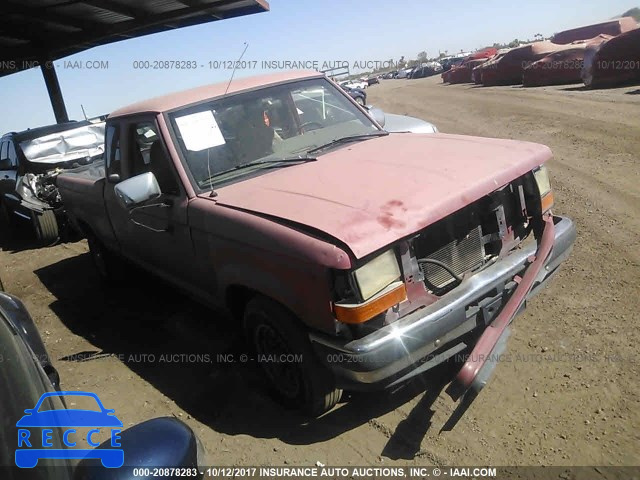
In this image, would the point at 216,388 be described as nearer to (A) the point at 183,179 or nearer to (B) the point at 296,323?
(B) the point at 296,323

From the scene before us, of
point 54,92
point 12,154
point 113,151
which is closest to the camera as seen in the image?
point 113,151

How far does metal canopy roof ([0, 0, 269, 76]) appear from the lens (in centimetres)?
1100

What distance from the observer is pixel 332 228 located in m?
2.57

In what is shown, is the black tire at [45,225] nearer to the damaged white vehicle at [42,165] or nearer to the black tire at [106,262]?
the damaged white vehicle at [42,165]

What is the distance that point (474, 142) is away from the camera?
371 cm

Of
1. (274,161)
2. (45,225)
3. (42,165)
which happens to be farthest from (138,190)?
(42,165)

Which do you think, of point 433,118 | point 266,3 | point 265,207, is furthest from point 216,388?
point 433,118

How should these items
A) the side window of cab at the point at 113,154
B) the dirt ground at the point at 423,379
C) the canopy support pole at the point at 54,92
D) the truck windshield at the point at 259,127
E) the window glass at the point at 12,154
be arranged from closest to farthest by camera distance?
the dirt ground at the point at 423,379 < the truck windshield at the point at 259,127 < the side window of cab at the point at 113,154 < the window glass at the point at 12,154 < the canopy support pole at the point at 54,92

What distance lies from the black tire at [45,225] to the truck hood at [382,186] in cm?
611

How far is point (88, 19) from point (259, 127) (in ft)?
35.7

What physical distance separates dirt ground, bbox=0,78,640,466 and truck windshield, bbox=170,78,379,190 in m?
1.51

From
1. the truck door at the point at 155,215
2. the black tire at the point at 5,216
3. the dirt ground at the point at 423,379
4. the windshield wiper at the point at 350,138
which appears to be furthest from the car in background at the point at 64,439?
the black tire at the point at 5,216

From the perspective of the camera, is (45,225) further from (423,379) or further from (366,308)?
(366,308)

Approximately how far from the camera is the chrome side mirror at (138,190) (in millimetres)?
3471
